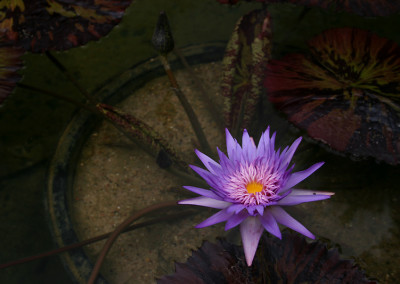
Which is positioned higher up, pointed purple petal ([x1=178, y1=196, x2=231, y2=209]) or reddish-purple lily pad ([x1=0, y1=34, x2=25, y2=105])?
reddish-purple lily pad ([x1=0, y1=34, x2=25, y2=105])

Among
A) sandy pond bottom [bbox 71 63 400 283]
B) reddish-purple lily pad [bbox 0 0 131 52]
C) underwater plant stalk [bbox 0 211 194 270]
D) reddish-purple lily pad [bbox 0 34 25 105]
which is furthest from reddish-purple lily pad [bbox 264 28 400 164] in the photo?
reddish-purple lily pad [bbox 0 34 25 105]

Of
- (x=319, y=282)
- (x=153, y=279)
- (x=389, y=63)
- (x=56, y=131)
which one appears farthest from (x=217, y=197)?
(x=56, y=131)

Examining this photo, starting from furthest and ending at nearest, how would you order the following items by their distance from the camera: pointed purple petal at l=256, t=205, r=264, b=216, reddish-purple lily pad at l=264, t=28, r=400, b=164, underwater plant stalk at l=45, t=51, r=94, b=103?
underwater plant stalk at l=45, t=51, r=94, b=103 → reddish-purple lily pad at l=264, t=28, r=400, b=164 → pointed purple petal at l=256, t=205, r=264, b=216

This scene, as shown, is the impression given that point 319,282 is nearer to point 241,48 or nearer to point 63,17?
point 241,48

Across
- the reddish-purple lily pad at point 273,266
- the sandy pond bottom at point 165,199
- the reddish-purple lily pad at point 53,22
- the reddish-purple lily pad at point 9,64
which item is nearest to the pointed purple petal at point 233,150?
the reddish-purple lily pad at point 273,266

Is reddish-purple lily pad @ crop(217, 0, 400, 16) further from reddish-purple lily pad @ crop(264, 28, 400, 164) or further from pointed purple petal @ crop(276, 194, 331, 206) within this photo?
pointed purple petal @ crop(276, 194, 331, 206)
